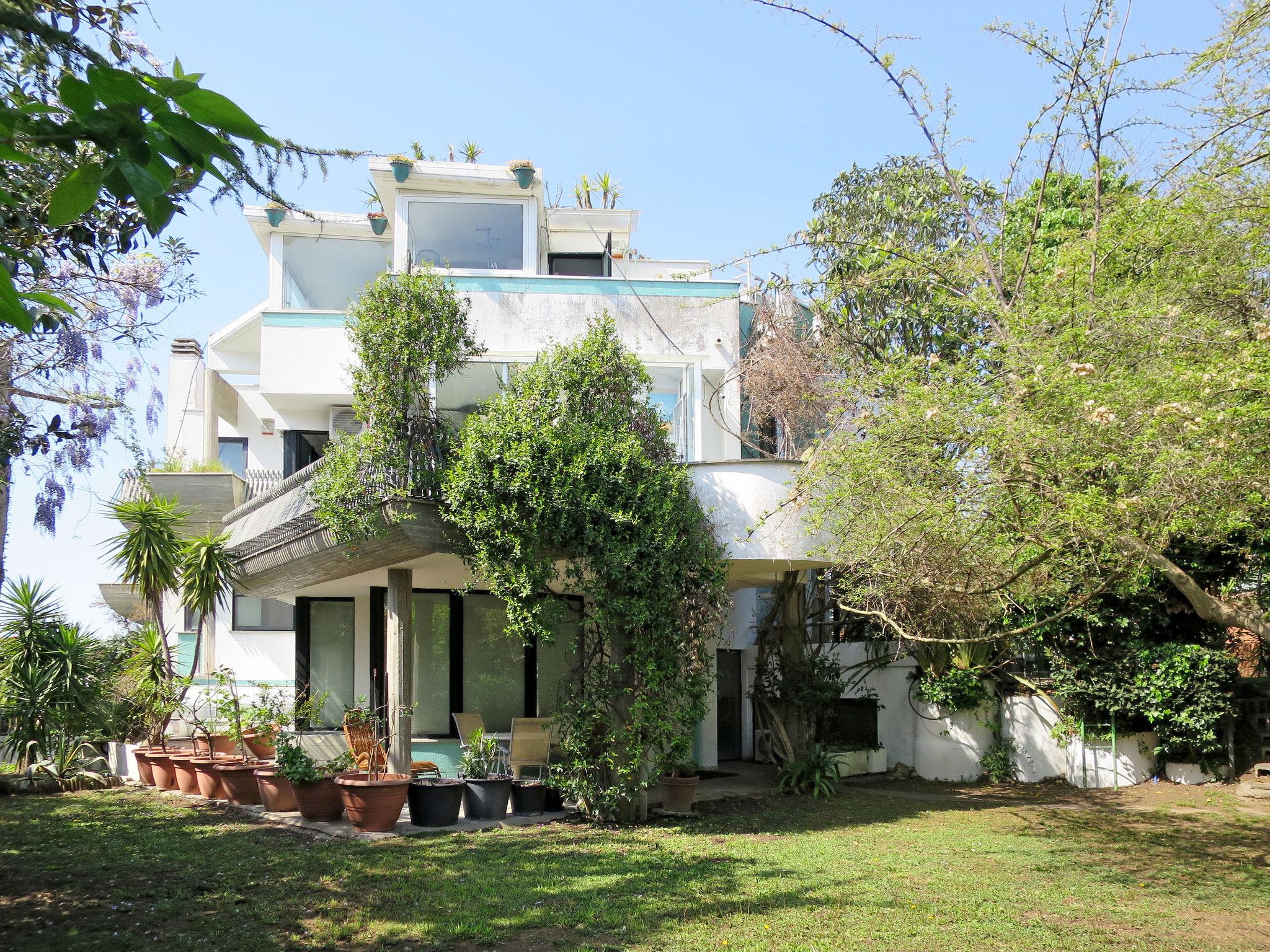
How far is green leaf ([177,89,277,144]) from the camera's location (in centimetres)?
146

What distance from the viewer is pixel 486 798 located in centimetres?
1162

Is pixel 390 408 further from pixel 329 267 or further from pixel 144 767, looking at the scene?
pixel 329 267

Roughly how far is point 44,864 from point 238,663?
9.40 m

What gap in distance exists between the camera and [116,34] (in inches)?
299

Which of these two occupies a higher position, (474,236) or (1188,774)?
(474,236)

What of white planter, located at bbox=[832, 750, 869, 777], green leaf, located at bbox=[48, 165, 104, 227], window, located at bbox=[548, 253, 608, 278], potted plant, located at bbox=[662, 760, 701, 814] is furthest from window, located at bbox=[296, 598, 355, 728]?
green leaf, located at bbox=[48, 165, 104, 227]

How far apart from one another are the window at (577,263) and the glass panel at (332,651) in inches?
301

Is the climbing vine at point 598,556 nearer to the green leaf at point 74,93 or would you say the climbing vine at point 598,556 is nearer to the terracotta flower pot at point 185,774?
the terracotta flower pot at point 185,774

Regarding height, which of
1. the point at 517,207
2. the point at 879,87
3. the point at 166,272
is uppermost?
the point at 517,207

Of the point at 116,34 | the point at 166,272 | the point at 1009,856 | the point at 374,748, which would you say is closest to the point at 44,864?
the point at 374,748

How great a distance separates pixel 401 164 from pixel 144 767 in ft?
33.2

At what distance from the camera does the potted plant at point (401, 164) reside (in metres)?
16.0

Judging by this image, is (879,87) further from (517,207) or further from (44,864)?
(44,864)

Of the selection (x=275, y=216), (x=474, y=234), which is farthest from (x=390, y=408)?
(x=275, y=216)
